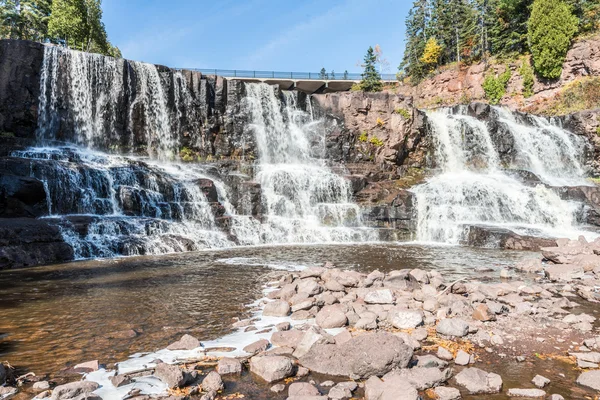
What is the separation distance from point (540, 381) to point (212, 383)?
11.5 feet

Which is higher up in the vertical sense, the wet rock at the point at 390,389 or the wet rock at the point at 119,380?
the wet rock at the point at 119,380

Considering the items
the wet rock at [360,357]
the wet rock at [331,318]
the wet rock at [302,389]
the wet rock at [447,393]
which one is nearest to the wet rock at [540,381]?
the wet rock at [447,393]

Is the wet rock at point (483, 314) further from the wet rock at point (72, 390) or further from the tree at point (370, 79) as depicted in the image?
the tree at point (370, 79)

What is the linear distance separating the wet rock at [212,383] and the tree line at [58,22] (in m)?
49.0

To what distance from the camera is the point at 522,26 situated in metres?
44.4

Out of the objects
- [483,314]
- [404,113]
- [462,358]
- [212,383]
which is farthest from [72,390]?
[404,113]

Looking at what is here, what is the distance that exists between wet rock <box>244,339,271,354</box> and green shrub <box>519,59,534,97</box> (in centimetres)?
4380

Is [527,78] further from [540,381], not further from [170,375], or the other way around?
[170,375]

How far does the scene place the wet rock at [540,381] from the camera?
14.1 feet

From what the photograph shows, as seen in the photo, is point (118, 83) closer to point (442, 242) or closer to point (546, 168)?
point (442, 242)

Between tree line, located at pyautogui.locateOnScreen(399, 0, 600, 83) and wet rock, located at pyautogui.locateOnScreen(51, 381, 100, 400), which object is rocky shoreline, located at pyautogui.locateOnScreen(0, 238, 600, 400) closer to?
wet rock, located at pyautogui.locateOnScreen(51, 381, 100, 400)

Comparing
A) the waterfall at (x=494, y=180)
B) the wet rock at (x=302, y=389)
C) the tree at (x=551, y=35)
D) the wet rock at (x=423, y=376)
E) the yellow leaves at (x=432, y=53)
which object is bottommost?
the wet rock at (x=423, y=376)

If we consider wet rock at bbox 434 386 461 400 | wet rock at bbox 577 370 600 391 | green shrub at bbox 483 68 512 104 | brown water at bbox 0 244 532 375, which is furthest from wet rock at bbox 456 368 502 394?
green shrub at bbox 483 68 512 104

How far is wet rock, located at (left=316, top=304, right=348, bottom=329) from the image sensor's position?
6.11m
